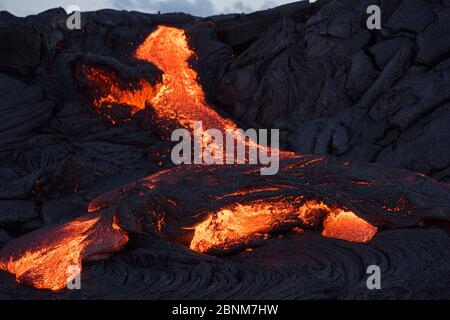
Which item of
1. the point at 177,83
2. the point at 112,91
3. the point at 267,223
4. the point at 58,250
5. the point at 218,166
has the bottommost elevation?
the point at 58,250

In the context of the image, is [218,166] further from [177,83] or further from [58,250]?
[177,83]

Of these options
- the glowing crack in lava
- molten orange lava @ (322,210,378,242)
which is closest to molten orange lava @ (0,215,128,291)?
the glowing crack in lava

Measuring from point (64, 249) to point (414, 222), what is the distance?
3017 millimetres

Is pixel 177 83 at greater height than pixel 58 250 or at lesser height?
greater

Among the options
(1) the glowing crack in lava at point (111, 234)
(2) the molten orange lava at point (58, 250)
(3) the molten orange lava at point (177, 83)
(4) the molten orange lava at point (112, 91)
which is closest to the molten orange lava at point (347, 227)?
(1) the glowing crack in lava at point (111, 234)

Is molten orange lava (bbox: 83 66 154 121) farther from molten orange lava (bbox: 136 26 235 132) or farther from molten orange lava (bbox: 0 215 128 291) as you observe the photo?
molten orange lava (bbox: 0 215 128 291)

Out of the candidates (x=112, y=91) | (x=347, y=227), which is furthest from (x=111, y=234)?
(x=112, y=91)

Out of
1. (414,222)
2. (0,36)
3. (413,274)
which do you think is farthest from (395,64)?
(0,36)

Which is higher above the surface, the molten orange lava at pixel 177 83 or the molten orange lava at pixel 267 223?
the molten orange lava at pixel 177 83

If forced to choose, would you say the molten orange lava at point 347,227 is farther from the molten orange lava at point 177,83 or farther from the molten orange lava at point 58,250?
the molten orange lava at point 177,83

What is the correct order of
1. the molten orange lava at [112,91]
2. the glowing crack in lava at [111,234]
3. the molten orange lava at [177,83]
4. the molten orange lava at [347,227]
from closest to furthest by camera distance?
the glowing crack in lava at [111,234], the molten orange lava at [347,227], the molten orange lava at [177,83], the molten orange lava at [112,91]

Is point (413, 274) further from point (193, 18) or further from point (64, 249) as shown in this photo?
point (193, 18)

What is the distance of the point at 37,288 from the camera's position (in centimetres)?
410

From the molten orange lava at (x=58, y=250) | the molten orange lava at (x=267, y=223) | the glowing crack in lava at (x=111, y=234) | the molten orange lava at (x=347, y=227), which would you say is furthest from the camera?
the molten orange lava at (x=347, y=227)
